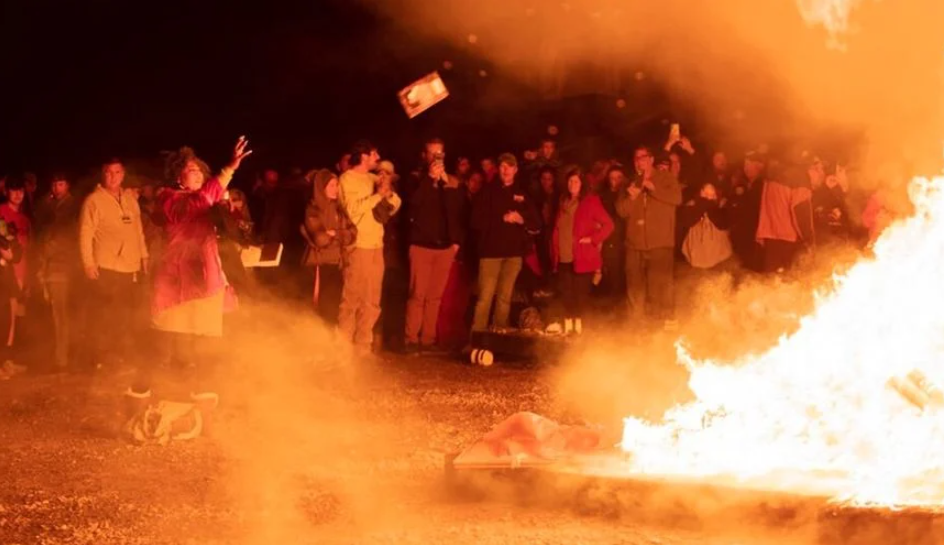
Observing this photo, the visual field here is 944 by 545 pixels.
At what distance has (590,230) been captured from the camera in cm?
1207

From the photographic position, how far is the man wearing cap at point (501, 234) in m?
11.8

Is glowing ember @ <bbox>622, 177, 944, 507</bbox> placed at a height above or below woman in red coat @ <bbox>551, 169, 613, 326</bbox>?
below

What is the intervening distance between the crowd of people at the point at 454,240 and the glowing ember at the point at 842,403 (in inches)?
196

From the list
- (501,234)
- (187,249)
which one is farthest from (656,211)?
(187,249)

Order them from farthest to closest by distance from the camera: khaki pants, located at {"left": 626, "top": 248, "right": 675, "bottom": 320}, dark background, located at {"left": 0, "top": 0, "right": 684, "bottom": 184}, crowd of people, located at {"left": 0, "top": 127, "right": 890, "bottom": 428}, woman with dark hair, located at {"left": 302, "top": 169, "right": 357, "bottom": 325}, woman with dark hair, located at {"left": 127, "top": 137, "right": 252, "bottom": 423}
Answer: dark background, located at {"left": 0, "top": 0, "right": 684, "bottom": 184} → khaki pants, located at {"left": 626, "top": 248, "right": 675, "bottom": 320} → woman with dark hair, located at {"left": 302, "top": 169, "right": 357, "bottom": 325} → crowd of people, located at {"left": 0, "top": 127, "right": 890, "bottom": 428} → woman with dark hair, located at {"left": 127, "top": 137, "right": 252, "bottom": 423}

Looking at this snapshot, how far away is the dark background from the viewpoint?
1727 centimetres

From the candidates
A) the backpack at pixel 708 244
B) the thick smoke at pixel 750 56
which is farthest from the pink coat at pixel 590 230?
the thick smoke at pixel 750 56

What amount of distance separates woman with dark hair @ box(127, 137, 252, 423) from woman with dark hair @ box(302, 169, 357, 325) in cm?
344

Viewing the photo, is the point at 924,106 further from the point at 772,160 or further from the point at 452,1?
the point at 452,1

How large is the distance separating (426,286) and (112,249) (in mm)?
3386

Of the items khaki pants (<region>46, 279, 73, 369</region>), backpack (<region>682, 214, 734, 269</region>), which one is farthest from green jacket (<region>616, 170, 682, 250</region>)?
khaki pants (<region>46, 279, 73, 369</region>)

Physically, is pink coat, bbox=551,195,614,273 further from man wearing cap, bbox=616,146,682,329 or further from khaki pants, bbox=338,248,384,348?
khaki pants, bbox=338,248,384,348

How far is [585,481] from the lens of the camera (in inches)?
222

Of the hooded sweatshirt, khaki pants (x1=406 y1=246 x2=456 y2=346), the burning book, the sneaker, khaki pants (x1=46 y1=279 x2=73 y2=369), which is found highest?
the burning book
